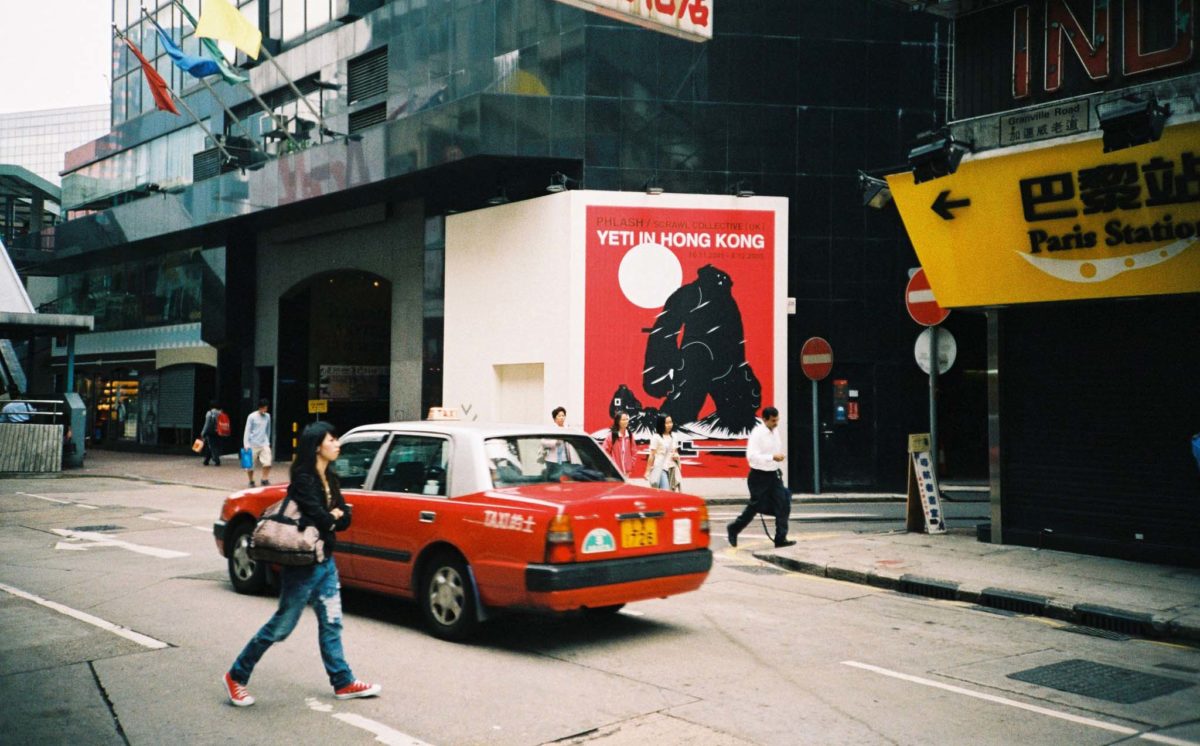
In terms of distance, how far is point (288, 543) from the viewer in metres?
5.70

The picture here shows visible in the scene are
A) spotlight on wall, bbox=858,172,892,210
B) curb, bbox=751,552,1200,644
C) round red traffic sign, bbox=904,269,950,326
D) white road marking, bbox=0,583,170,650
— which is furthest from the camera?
round red traffic sign, bbox=904,269,950,326

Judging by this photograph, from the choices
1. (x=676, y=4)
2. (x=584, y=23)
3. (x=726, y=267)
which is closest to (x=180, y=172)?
(x=584, y=23)

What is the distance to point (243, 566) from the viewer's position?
354 inches

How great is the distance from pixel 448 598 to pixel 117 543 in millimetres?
7312

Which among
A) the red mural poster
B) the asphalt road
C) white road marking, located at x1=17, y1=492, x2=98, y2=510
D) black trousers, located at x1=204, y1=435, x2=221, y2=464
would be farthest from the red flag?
the asphalt road

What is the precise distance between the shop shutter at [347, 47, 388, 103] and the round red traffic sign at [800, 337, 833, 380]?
1270cm

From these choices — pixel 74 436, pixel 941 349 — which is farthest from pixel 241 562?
pixel 74 436

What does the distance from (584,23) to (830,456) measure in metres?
9.85

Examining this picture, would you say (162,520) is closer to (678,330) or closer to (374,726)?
(678,330)

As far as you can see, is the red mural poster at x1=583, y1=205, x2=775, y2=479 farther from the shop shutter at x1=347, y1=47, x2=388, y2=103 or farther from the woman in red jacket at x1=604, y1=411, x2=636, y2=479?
the shop shutter at x1=347, y1=47, x2=388, y2=103

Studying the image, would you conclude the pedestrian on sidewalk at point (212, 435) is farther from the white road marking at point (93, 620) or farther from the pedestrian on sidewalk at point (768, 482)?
the pedestrian on sidewalk at point (768, 482)

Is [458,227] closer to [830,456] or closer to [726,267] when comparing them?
[726,267]

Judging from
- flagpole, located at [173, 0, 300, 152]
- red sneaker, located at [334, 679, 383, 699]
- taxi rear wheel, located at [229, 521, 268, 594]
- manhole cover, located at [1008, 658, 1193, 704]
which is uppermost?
flagpole, located at [173, 0, 300, 152]

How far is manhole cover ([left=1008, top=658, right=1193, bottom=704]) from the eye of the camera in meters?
6.34
